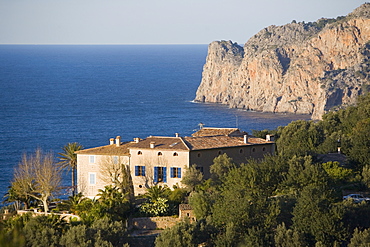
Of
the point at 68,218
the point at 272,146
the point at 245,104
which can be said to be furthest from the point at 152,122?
the point at 68,218

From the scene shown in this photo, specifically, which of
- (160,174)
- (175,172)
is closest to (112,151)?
(160,174)

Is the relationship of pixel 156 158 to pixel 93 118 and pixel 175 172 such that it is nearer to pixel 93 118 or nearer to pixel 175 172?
pixel 175 172

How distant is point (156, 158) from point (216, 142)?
13.4 feet

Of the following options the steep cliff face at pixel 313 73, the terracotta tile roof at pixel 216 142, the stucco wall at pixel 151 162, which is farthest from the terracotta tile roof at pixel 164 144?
the steep cliff face at pixel 313 73

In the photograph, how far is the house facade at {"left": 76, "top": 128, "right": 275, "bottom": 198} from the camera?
4572cm

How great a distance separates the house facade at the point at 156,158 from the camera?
45.7 m

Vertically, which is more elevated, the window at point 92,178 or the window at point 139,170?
the window at point 139,170

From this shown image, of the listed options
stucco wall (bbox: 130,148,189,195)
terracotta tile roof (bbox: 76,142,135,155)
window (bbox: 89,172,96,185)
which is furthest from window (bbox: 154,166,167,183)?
window (bbox: 89,172,96,185)

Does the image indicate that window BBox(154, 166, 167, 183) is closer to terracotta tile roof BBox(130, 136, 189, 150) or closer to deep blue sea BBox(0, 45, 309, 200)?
terracotta tile roof BBox(130, 136, 189, 150)

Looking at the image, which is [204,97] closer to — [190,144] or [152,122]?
[152,122]

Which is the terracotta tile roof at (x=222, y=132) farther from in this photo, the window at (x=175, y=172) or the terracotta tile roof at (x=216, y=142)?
the window at (x=175, y=172)

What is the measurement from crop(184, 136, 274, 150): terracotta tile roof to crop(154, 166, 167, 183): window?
2.17 m

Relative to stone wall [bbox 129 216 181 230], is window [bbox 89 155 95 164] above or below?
above

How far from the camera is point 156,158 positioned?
151 ft
